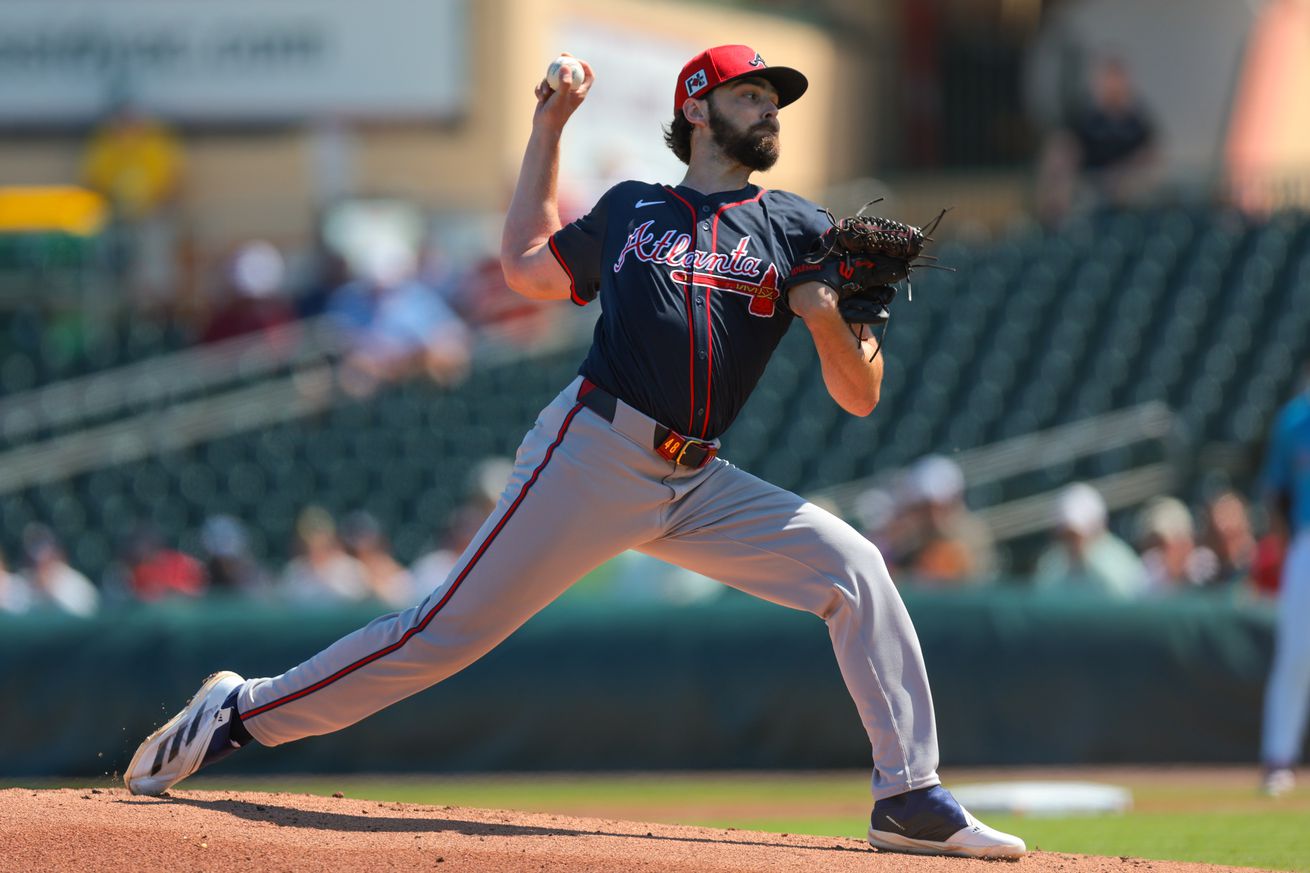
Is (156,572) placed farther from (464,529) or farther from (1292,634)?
(1292,634)

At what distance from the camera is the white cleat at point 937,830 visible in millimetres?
4762

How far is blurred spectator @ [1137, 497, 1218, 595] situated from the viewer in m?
10.6

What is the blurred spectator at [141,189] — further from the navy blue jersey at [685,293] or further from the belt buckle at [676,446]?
the belt buckle at [676,446]

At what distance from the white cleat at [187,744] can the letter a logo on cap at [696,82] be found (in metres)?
1.97

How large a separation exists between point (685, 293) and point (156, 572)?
315 inches

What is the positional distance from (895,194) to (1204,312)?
6251 mm

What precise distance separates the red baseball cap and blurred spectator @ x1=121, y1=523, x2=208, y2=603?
7.59 metres

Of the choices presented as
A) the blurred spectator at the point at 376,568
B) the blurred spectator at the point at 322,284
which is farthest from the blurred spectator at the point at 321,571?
the blurred spectator at the point at 322,284

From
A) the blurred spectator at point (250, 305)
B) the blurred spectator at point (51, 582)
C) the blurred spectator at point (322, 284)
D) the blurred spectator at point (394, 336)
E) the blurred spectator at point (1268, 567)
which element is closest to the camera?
the blurred spectator at point (1268, 567)

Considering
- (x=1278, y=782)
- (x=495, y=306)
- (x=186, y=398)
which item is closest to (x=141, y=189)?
(x=186, y=398)

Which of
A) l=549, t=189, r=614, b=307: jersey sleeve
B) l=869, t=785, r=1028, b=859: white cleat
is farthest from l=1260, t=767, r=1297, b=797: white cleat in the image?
l=549, t=189, r=614, b=307: jersey sleeve

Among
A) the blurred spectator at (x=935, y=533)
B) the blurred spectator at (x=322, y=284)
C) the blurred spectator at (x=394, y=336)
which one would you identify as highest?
the blurred spectator at (x=322, y=284)

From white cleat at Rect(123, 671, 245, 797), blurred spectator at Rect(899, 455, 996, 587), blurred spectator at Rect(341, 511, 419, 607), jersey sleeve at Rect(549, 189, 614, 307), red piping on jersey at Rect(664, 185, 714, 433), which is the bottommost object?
blurred spectator at Rect(341, 511, 419, 607)

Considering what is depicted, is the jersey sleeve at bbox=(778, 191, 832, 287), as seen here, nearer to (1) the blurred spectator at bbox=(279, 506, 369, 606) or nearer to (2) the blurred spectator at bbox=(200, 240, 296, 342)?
(1) the blurred spectator at bbox=(279, 506, 369, 606)
